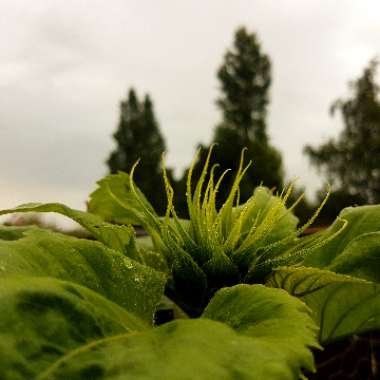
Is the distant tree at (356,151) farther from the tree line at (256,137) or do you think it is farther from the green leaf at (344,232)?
the green leaf at (344,232)

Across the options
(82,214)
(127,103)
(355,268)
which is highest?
(127,103)

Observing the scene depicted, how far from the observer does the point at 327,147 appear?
21359mm

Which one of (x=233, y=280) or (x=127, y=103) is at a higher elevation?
(x=127, y=103)

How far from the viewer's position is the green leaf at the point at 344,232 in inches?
41.1

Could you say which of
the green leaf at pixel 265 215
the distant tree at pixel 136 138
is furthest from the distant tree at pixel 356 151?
the green leaf at pixel 265 215

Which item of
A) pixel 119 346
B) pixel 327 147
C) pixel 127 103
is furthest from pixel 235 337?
pixel 127 103

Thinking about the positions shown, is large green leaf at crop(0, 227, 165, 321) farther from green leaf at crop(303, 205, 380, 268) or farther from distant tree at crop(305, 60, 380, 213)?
distant tree at crop(305, 60, 380, 213)

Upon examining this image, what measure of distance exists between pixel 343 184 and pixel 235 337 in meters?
21.4

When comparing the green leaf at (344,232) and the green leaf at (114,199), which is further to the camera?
the green leaf at (114,199)

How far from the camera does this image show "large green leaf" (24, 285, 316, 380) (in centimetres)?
52

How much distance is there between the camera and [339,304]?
3.38ft

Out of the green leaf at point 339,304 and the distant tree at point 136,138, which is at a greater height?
the distant tree at point 136,138

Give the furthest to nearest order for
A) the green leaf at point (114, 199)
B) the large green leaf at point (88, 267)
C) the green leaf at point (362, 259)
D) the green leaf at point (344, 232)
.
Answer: the green leaf at point (114, 199), the green leaf at point (344, 232), the green leaf at point (362, 259), the large green leaf at point (88, 267)

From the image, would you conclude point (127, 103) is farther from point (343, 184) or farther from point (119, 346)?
point (119, 346)
